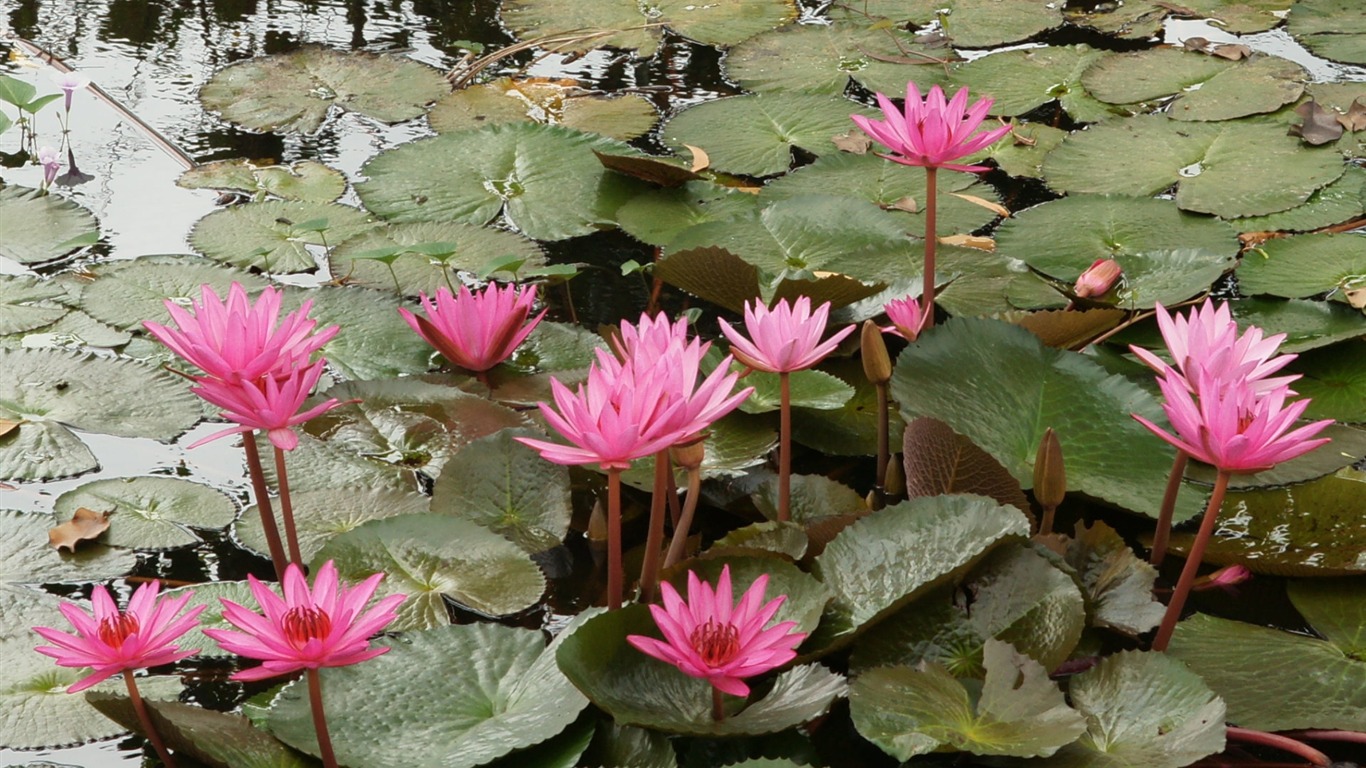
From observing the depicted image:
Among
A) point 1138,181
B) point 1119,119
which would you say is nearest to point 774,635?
point 1138,181

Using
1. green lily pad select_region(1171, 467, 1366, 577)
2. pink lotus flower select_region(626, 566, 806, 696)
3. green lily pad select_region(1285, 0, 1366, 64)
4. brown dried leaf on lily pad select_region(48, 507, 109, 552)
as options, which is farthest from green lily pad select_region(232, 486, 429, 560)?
green lily pad select_region(1285, 0, 1366, 64)

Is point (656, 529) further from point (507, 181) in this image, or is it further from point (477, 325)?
point (507, 181)

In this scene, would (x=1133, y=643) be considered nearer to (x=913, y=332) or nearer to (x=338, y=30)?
(x=913, y=332)

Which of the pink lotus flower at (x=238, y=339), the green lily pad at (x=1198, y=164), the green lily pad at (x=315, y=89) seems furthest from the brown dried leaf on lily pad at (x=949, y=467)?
the green lily pad at (x=315, y=89)

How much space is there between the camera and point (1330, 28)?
336 cm

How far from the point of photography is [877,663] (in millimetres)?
1375

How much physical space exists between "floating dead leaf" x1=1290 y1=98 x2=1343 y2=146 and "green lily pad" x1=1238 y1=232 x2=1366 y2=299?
16.7 inches

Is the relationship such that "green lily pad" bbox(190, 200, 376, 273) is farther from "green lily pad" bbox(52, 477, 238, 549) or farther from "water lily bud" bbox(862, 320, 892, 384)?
"water lily bud" bbox(862, 320, 892, 384)

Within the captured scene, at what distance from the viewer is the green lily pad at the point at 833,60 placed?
10.3 ft

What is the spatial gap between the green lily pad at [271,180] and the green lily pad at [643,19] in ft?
3.10

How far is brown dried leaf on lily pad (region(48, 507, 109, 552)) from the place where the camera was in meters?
1.65

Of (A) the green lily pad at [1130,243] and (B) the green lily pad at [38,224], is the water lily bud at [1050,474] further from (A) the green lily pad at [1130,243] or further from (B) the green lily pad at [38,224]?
(B) the green lily pad at [38,224]

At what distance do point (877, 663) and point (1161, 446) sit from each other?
24.2 inches

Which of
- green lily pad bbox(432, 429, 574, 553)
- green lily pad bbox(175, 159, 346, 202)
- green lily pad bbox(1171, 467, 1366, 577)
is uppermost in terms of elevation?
green lily pad bbox(1171, 467, 1366, 577)
